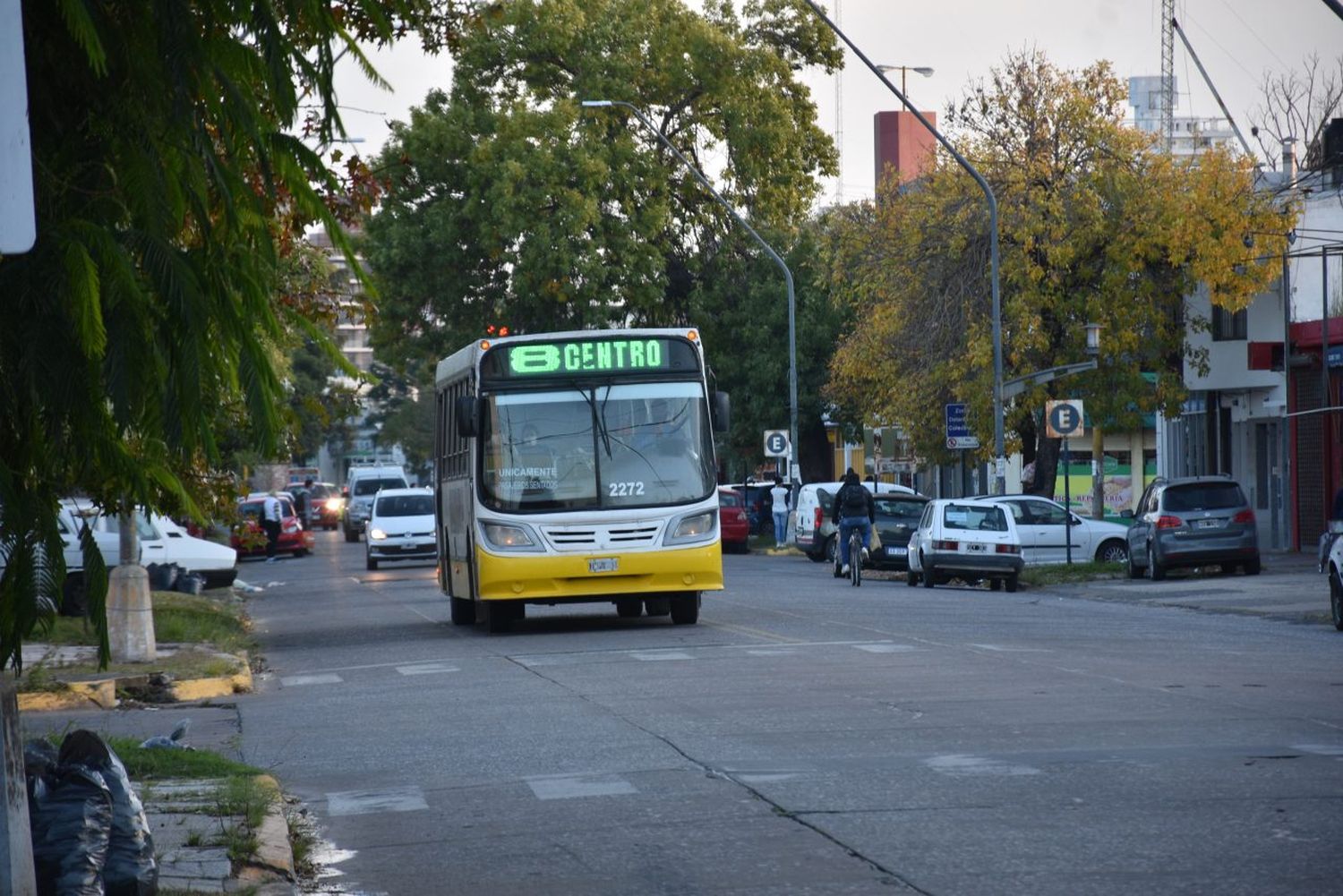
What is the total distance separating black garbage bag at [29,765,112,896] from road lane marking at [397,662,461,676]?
10.8 meters

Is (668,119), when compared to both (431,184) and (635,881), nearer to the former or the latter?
(431,184)

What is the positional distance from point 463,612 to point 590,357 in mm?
4305

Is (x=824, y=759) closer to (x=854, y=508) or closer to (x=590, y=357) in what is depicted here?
(x=590, y=357)

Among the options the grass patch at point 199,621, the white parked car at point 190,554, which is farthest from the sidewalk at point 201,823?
the white parked car at point 190,554

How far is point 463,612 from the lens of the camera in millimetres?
24938

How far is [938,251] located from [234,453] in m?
37.6

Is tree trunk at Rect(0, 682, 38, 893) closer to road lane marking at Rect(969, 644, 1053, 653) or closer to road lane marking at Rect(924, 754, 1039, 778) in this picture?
road lane marking at Rect(924, 754, 1039, 778)

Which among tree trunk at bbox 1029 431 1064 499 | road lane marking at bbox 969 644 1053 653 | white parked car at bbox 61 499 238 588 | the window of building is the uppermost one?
the window of building

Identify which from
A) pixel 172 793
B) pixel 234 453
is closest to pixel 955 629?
pixel 172 793

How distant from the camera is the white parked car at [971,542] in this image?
1284 inches

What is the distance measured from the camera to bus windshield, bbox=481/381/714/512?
22.0 m

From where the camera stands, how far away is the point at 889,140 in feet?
340

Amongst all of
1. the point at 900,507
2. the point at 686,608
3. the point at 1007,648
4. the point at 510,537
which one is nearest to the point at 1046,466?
the point at 900,507

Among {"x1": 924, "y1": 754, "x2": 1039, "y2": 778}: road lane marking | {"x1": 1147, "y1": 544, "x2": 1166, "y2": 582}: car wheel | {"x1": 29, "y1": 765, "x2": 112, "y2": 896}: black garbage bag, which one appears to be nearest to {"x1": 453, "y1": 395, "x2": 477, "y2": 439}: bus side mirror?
{"x1": 924, "y1": 754, "x2": 1039, "y2": 778}: road lane marking
